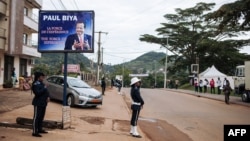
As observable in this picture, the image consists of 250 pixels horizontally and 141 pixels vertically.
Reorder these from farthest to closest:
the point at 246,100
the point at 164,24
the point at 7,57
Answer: the point at 164,24 < the point at 7,57 < the point at 246,100

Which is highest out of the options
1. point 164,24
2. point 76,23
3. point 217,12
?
point 164,24

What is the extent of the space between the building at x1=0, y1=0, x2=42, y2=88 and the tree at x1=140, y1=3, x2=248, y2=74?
82.5 feet

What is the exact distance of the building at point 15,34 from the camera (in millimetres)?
26283

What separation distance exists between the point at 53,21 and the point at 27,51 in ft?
85.4

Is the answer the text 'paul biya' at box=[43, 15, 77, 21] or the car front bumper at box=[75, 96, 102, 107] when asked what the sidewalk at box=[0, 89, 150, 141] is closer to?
the car front bumper at box=[75, 96, 102, 107]

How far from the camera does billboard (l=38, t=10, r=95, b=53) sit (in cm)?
1277

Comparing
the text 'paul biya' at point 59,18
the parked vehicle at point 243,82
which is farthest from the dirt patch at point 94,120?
the parked vehicle at point 243,82

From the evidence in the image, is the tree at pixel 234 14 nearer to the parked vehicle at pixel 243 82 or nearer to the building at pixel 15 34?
the parked vehicle at pixel 243 82

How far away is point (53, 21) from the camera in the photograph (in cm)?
1279

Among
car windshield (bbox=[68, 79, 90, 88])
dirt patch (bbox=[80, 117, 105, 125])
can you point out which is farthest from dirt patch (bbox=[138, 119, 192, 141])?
car windshield (bbox=[68, 79, 90, 88])

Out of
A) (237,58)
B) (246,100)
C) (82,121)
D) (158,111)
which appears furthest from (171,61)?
(82,121)

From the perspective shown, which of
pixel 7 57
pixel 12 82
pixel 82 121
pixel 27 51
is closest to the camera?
→ pixel 82 121

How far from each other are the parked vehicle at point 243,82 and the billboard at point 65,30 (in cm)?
1744

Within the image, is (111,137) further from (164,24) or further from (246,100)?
(164,24)
